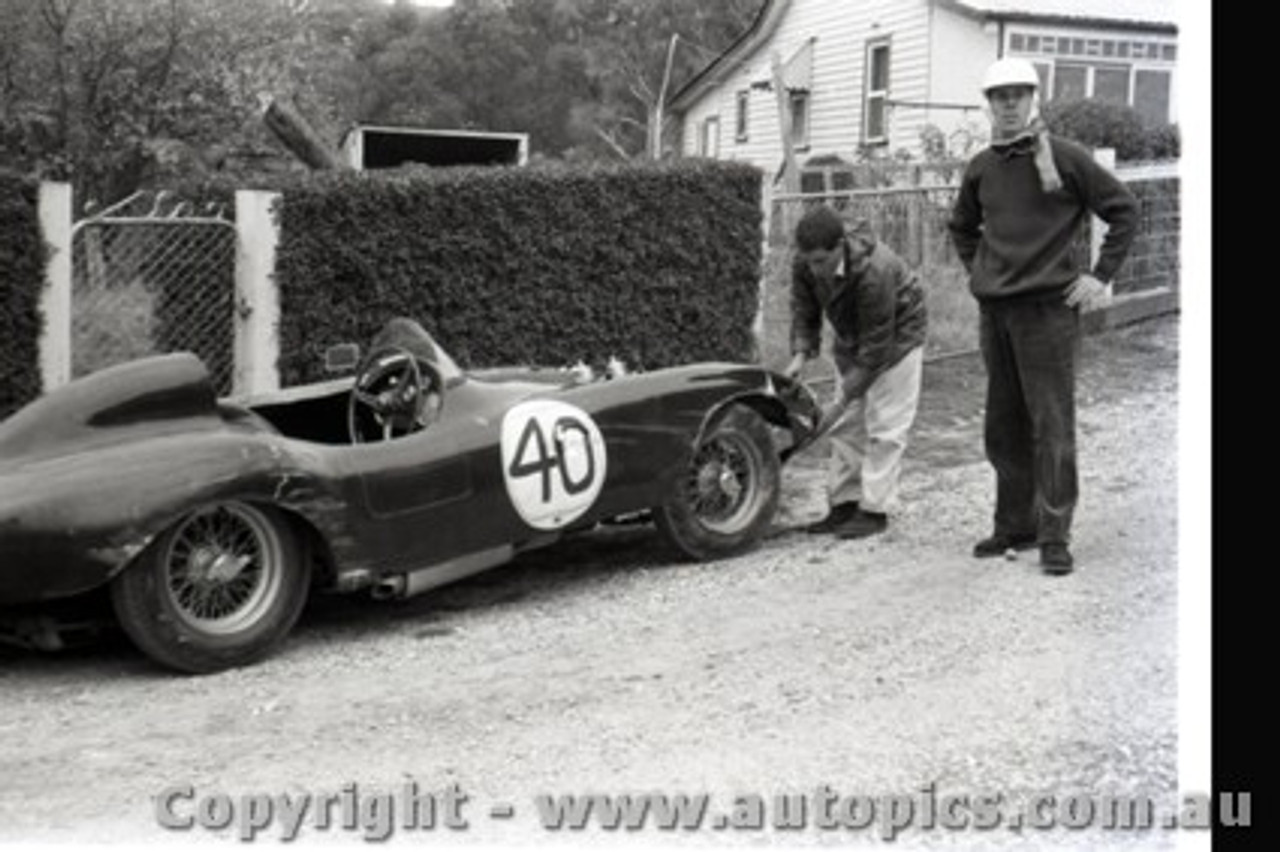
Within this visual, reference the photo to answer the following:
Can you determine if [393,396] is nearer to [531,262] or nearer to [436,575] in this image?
[436,575]

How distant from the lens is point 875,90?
2659 centimetres

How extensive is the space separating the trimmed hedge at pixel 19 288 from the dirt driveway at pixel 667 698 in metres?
2.11

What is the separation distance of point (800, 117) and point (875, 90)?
105 inches

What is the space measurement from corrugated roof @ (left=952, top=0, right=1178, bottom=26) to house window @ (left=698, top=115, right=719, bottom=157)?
31.9 ft

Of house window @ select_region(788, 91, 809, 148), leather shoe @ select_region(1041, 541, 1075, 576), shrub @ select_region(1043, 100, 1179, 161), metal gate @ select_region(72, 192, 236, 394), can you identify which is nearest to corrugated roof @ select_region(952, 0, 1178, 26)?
shrub @ select_region(1043, 100, 1179, 161)

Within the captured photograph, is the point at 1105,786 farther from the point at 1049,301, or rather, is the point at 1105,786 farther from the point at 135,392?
the point at 135,392

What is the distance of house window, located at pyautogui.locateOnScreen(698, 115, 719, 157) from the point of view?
108 feet

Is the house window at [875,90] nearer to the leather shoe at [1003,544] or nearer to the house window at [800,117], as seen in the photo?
the house window at [800,117]

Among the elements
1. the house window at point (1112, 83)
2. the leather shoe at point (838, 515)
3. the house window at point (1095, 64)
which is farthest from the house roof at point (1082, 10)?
the leather shoe at point (838, 515)

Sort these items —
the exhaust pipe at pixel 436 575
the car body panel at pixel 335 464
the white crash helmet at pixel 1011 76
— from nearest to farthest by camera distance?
the car body panel at pixel 335 464, the exhaust pipe at pixel 436 575, the white crash helmet at pixel 1011 76

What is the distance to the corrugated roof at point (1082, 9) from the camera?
2341 cm

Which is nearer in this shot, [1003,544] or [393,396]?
[393,396]

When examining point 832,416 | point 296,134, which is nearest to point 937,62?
point 296,134
